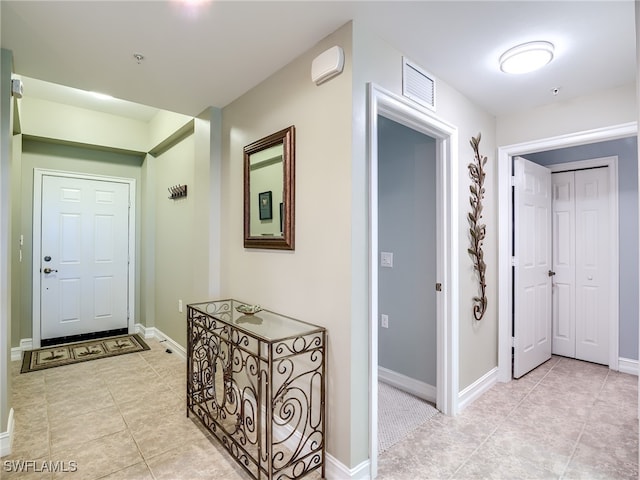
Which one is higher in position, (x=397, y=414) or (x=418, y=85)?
(x=418, y=85)

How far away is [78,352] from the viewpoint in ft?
12.2

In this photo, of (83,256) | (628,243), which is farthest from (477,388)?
(83,256)

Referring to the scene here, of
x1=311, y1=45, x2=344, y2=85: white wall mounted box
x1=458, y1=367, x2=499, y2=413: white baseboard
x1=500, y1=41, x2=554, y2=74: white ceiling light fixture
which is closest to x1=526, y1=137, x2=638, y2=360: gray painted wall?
x1=458, y1=367, x2=499, y2=413: white baseboard

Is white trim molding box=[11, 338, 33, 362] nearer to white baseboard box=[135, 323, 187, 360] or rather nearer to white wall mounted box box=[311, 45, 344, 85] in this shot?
white baseboard box=[135, 323, 187, 360]

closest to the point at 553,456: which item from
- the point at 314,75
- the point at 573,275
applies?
the point at 573,275

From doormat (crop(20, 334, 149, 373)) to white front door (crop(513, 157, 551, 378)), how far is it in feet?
13.0

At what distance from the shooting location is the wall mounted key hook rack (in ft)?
11.8

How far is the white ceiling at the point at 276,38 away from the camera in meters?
1.63

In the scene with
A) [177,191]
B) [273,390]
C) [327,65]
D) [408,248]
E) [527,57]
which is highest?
[527,57]

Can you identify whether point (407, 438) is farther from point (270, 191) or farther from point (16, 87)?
point (16, 87)

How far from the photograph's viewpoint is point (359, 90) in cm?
176

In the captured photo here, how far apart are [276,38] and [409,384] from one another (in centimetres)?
273

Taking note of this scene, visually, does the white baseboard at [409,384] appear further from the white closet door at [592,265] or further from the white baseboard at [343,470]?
the white closet door at [592,265]

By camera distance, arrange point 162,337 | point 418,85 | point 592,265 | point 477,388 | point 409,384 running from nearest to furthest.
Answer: point 418,85 < point 477,388 < point 409,384 < point 592,265 < point 162,337
